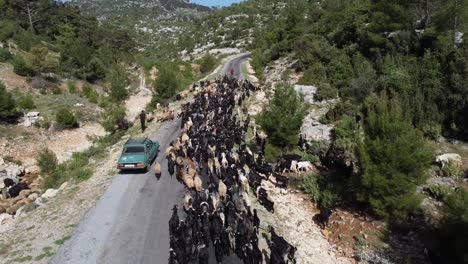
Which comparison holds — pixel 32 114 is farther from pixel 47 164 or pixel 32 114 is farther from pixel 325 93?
pixel 325 93

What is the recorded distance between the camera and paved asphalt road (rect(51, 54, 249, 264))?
38.7ft

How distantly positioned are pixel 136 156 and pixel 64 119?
1741 centimetres

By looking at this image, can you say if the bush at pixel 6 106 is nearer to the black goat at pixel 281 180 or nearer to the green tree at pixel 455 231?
the black goat at pixel 281 180

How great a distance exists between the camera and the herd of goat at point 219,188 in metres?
11.1

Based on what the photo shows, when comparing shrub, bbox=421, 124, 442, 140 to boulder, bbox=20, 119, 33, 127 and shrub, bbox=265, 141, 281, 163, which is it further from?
boulder, bbox=20, 119, 33, 127

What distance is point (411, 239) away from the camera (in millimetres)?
13844

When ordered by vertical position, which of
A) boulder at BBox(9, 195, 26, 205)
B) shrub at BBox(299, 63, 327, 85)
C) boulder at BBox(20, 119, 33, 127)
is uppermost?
shrub at BBox(299, 63, 327, 85)

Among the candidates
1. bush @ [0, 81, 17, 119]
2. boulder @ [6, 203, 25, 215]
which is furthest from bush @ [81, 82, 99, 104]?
boulder @ [6, 203, 25, 215]

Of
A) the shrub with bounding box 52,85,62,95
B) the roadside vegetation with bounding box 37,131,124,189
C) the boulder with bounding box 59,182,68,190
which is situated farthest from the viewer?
the shrub with bounding box 52,85,62,95

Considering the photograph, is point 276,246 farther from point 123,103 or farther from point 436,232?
point 123,103

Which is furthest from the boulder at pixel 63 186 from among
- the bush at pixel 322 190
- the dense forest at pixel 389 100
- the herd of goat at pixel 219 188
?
the bush at pixel 322 190

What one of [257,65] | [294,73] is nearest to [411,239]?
[294,73]

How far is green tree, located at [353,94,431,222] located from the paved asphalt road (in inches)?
247

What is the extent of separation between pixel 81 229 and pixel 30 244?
1.66 meters
